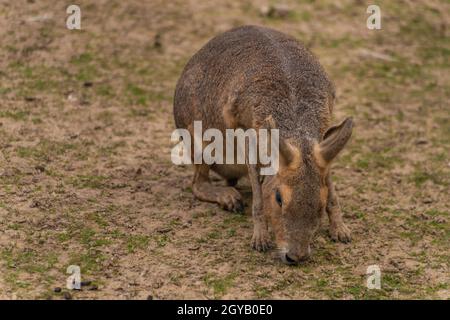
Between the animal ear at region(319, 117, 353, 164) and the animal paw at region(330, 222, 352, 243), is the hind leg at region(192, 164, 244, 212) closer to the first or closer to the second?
the animal paw at region(330, 222, 352, 243)

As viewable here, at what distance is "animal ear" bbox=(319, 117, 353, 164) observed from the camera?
204 inches

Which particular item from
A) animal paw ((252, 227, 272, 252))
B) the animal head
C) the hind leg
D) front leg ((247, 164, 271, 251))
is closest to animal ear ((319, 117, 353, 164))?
the animal head

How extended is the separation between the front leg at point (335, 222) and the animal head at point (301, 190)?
32.4 inches

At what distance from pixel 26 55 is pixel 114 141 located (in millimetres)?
2008

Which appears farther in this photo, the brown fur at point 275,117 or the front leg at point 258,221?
the front leg at point 258,221

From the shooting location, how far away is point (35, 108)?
796 centimetres

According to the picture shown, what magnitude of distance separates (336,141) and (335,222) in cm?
113

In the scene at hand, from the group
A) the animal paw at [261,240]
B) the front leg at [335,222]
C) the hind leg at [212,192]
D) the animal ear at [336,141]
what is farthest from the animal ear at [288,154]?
the hind leg at [212,192]

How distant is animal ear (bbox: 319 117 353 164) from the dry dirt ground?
86 cm

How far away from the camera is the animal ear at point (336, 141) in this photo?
517 cm

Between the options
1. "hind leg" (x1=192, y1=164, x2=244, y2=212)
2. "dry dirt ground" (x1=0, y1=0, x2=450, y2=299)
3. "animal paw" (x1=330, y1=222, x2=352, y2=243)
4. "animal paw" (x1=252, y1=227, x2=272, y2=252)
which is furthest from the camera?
"hind leg" (x1=192, y1=164, x2=244, y2=212)

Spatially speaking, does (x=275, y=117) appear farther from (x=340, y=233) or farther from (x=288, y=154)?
(x=340, y=233)

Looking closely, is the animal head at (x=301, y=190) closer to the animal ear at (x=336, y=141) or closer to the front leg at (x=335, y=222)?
the animal ear at (x=336, y=141)

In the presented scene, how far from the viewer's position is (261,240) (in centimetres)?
582
